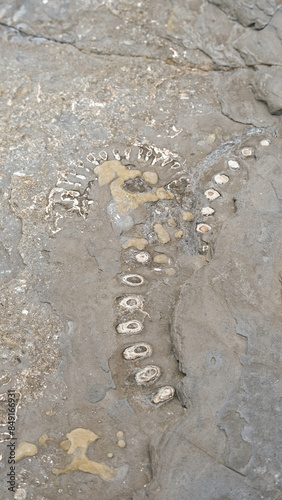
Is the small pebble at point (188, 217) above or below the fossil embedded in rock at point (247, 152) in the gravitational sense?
below

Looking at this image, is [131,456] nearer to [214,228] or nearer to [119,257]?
[119,257]

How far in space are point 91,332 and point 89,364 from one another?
119mm

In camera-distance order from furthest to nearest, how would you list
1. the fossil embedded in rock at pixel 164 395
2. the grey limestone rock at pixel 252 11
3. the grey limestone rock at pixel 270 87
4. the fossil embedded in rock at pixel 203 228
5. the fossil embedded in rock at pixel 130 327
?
the grey limestone rock at pixel 252 11
the grey limestone rock at pixel 270 87
the fossil embedded in rock at pixel 203 228
the fossil embedded in rock at pixel 130 327
the fossil embedded in rock at pixel 164 395

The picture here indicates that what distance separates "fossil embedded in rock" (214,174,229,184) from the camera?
250 cm

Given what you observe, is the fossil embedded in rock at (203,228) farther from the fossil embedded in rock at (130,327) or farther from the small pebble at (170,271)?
the fossil embedded in rock at (130,327)

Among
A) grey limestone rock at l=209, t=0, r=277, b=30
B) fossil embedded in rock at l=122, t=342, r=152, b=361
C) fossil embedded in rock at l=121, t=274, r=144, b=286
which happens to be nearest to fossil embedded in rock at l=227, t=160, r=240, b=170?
fossil embedded in rock at l=121, t=274, r=144, b=286

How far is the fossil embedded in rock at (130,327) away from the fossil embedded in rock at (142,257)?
27 cm

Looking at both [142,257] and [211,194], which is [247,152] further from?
[142,257]

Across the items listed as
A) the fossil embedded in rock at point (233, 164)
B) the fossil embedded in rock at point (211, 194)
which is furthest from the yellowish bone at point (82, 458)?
the fossil embedded in rock at point (233, 164)

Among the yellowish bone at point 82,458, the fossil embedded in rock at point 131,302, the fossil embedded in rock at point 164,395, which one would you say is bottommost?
the yellowish bone at point 82,458

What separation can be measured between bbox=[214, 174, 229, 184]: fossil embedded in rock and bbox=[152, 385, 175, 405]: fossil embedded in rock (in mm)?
936

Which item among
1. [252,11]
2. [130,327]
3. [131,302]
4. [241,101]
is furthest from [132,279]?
[252,11]

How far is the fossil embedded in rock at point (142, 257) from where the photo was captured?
2303mm

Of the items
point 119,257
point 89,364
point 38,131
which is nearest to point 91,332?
point 89,364
